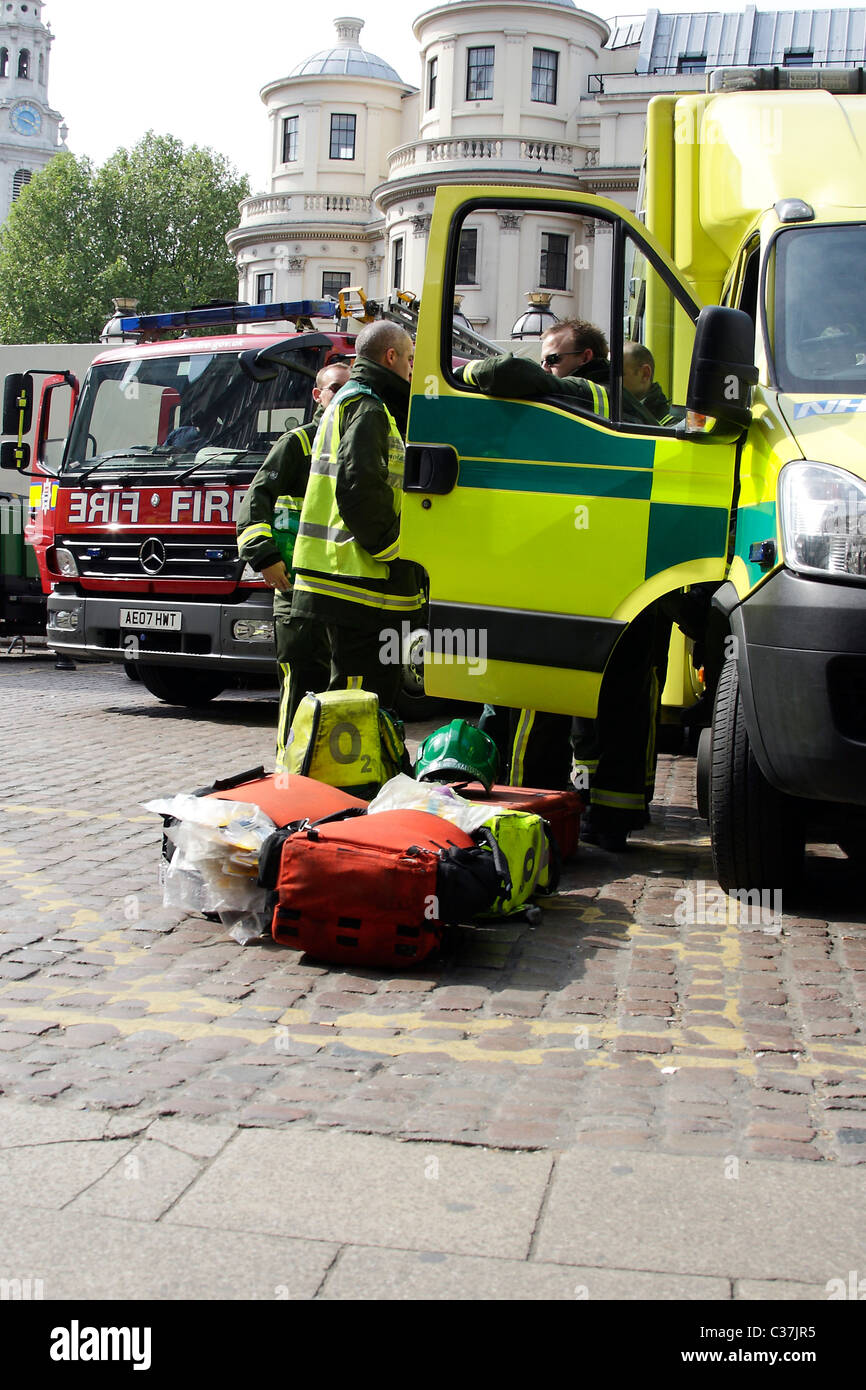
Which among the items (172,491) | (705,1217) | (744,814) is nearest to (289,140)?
(172,491)

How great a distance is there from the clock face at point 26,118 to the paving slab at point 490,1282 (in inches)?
5214

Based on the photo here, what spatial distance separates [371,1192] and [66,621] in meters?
8.94

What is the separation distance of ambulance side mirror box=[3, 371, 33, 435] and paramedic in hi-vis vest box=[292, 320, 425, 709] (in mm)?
6017

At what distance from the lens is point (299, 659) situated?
259 inches

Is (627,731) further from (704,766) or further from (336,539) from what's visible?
(336,539)

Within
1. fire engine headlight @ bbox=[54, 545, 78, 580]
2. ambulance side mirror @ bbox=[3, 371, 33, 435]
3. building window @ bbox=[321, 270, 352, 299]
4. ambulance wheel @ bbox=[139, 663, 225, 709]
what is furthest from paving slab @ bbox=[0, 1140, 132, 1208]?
building window @ bbox=[321, 270, 352, 299]

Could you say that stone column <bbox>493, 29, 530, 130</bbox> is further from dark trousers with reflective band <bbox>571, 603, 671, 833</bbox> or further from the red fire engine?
dark trousers with reflective band <bbox>571, 603, 671, 833</bbox>

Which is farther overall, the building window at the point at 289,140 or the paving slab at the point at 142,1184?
the building window at the point at 289,140

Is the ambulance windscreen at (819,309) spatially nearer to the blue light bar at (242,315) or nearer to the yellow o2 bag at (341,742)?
the yellow o2 bag at (341,742)

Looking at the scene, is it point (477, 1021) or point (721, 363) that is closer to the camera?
point (477, 1021)

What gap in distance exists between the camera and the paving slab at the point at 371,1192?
268 centimetres

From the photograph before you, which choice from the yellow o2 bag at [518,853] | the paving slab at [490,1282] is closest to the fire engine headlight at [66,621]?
the yellow o2 bag at [518,853]
